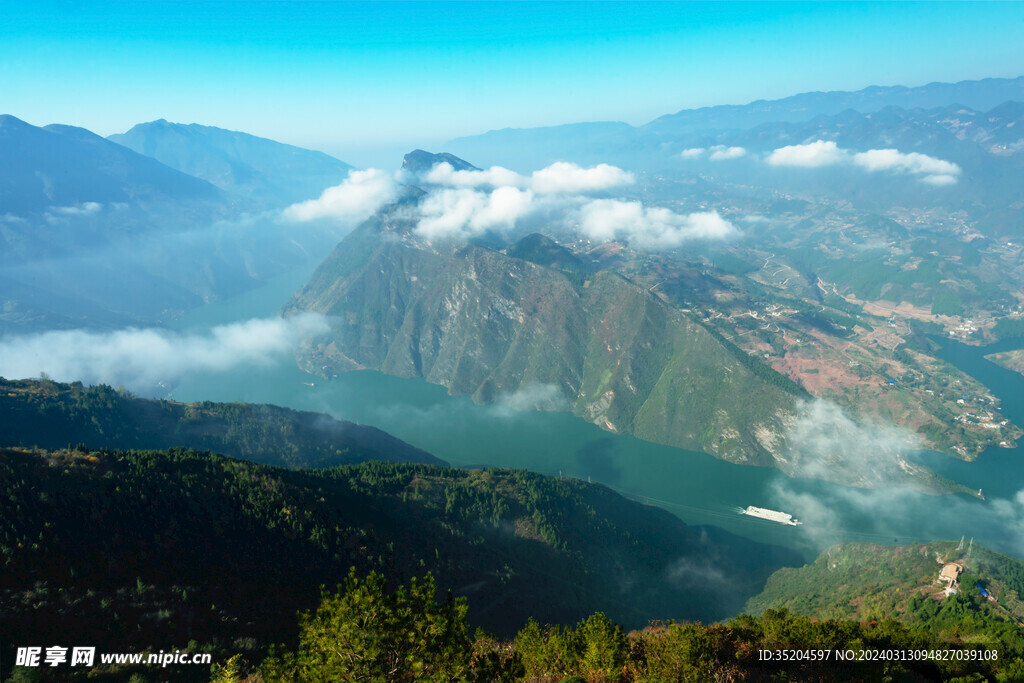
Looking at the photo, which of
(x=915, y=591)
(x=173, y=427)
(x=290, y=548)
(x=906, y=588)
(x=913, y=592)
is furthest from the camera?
(x=173, y=427)

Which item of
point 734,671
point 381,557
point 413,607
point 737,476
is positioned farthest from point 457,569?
point 737,476

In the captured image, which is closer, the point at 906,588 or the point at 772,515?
the point at 906,588

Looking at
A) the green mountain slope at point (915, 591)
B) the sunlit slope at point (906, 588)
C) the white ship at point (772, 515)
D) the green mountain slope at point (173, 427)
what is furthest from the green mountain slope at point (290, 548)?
the green mountain slope at point (173, 427)

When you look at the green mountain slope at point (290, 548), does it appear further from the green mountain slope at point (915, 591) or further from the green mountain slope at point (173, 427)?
the green mountain slope at point (173, 427)

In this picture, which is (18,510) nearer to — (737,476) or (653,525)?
(653,525)

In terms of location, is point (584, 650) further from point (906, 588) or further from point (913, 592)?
point (906, 588)

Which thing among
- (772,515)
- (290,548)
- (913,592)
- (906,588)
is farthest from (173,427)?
(772,515)

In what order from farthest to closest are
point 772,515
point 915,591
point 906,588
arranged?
1. point 772,515
2. point 906,588
3. point 915,591
